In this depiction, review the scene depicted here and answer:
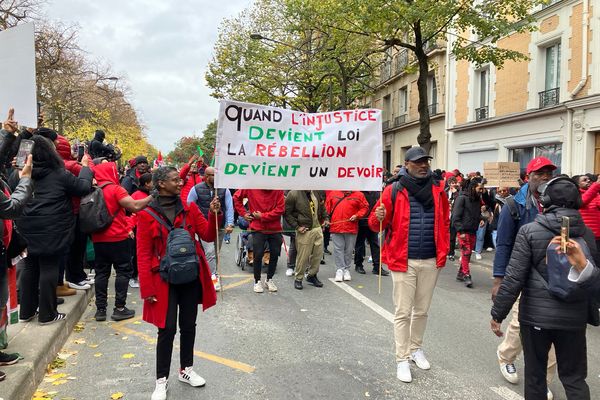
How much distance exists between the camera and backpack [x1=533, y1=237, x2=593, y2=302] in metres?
2.85

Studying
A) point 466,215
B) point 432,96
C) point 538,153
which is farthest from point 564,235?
point 432,96

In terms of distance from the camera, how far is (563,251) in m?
2.79

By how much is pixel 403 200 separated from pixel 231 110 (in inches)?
80.6

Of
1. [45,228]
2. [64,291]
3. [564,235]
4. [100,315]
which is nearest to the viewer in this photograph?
[564,235]

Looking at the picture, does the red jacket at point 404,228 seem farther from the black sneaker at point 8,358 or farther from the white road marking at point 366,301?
the black sneaker at point 8,358

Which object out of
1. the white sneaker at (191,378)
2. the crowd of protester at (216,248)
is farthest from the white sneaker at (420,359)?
the white sneaker at (191,378)

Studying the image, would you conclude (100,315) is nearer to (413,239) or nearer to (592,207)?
(413,239)

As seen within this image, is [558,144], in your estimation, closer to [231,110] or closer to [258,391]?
[231,110]

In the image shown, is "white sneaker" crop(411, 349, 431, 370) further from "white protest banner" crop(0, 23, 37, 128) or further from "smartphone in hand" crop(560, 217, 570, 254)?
"white protest banner" crop(0, 23, 37, 128)

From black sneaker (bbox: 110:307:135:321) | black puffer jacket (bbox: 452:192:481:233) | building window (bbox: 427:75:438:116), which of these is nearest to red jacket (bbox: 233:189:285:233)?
black sneaker (bbox: 110:307:135:321)

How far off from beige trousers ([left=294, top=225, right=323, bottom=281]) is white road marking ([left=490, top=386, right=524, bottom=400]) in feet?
12.8

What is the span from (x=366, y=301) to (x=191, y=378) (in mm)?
3352

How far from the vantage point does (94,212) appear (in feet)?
18.0

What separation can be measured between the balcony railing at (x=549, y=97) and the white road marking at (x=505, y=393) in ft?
48.9
